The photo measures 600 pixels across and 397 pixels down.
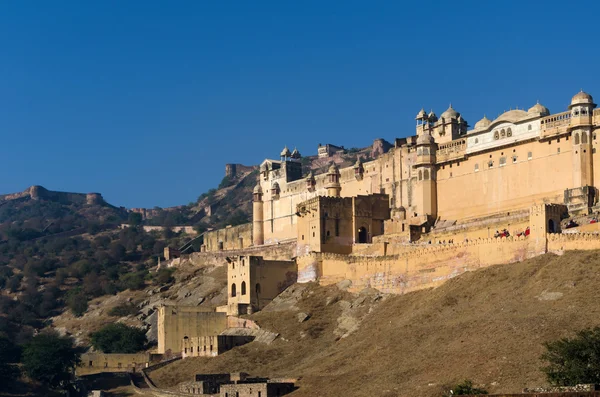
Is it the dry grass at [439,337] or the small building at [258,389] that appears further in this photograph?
the small building at [258,389]

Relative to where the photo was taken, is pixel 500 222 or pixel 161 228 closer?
pixel 500 222

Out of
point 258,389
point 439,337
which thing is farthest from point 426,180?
point 258,389

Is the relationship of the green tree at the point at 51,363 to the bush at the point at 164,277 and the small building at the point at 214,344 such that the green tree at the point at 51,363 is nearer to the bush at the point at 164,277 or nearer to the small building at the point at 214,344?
the small building at the point at 214,344

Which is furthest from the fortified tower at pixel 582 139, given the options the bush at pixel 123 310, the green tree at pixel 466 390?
the bush at pixel 123 310

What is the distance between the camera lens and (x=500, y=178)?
66.6 meters

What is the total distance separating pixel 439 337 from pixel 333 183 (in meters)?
30.0

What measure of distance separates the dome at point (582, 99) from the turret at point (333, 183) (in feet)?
63.0

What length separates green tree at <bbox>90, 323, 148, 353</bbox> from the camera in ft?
226

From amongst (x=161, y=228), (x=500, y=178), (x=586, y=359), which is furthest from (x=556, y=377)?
(x=161, y=228)

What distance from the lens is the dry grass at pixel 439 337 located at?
1718 inches

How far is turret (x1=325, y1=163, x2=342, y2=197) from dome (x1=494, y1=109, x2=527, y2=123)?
13.3 m

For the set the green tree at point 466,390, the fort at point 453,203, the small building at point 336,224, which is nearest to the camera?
the green tree at point 466,390

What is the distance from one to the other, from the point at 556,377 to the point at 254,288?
30.0 metres

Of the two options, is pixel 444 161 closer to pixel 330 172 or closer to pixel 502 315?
pixel 330 172
